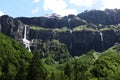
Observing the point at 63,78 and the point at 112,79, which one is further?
the point at 112,79

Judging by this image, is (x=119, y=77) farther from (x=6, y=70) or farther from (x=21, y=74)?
(x=21, y=74)

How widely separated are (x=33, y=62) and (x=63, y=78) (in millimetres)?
47478

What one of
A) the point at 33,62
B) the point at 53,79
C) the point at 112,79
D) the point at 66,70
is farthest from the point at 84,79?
the point at 33,62

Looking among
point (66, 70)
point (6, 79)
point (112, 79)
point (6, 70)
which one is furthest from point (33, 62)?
point (112, 79)

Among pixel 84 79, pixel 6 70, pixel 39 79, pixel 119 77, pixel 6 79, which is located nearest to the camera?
pixel 39 79

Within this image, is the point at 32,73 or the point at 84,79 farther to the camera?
the point at 84,79

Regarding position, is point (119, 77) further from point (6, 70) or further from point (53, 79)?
point (6, 70)

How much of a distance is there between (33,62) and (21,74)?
1549 cm

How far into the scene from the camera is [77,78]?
154 meters

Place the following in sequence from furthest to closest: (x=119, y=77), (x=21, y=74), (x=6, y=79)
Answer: (x=119, y=77) < (x=6, y=79) < (x=21, y=74)

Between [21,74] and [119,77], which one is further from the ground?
[21,74]

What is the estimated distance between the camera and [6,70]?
141m

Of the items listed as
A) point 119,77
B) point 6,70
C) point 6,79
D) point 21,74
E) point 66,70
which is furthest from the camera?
point 119,77

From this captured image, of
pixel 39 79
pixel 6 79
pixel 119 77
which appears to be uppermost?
pixel 39 79
